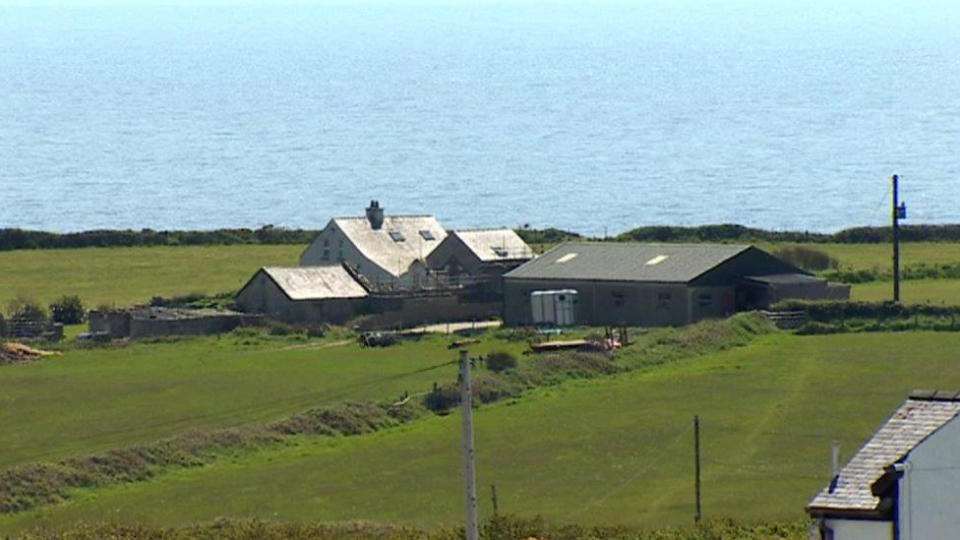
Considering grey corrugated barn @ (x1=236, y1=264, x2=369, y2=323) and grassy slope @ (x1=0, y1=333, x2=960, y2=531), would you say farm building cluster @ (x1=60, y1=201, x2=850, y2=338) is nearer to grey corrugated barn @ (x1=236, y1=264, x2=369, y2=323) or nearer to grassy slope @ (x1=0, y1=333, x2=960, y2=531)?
grey corrugated barn @ (x1=236, y1=264, x2=369, y2=323)

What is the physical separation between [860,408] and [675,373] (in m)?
6.94

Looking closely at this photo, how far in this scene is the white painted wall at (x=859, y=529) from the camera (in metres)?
18.6

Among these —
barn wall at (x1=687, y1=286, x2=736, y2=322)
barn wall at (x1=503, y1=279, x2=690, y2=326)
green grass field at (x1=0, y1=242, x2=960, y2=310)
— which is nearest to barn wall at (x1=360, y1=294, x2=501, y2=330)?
barn wall at (x1=503, y1=279, x2=690, y2=326)

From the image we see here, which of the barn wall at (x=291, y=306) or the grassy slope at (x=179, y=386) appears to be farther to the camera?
the barn wall at (x=291, y=306)

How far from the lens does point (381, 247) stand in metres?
71.9

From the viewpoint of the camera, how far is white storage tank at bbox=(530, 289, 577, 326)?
2482 inches

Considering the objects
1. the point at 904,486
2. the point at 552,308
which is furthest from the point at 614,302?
the point at 904,486

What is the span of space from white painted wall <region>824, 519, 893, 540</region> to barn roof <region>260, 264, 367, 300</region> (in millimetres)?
45984

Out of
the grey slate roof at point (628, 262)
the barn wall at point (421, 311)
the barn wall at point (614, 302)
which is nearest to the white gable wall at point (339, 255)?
the barn wall at point (421, 311)

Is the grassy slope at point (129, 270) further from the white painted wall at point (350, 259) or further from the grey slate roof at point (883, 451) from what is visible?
the grey slate roof at point (883, 451)

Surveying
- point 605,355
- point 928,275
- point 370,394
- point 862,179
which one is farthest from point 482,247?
point 862,179

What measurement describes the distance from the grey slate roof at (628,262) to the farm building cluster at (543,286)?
3 centimetres

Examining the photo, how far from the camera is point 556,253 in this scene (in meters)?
68.2

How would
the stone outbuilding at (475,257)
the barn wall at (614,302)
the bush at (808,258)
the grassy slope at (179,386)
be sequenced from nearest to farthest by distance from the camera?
the grassy slope at (179,386), the barn wall at (614,302), the stone outbuilding at (475,257), the bush at (808,258)
